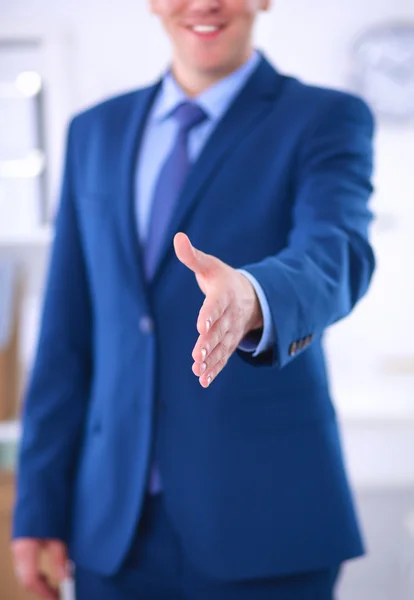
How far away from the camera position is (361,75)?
2512mm

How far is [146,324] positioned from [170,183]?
193 millimetres

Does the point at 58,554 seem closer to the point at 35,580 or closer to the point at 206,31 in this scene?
the point at 35,580

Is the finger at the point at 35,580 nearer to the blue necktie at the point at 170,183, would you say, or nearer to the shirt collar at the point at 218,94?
the blue necktie at the point at 170,183

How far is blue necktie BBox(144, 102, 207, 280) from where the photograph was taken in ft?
3.40

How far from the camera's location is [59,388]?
45.7 inches

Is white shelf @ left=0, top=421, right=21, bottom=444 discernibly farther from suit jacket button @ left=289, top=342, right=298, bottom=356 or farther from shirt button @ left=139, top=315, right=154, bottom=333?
suit jacket button @ left=289, top=342, right=298, bottom=356

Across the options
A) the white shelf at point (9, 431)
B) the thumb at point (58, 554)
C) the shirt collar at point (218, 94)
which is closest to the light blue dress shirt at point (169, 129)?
the shirt collar at point (218, 94)

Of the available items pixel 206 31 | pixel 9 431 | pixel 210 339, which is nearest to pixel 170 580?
pixel 210 339

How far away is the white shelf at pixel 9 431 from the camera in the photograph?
6.55 ft

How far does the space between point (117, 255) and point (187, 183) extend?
137 mm

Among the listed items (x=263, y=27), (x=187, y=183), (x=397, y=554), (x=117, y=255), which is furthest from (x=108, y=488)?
(x=263, y=27)

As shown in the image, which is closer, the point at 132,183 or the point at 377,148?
the point at 132,183

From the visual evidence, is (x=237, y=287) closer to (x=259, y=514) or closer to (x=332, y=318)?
(x=332, y=318)

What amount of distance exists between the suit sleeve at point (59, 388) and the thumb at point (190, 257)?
0.57 metres
